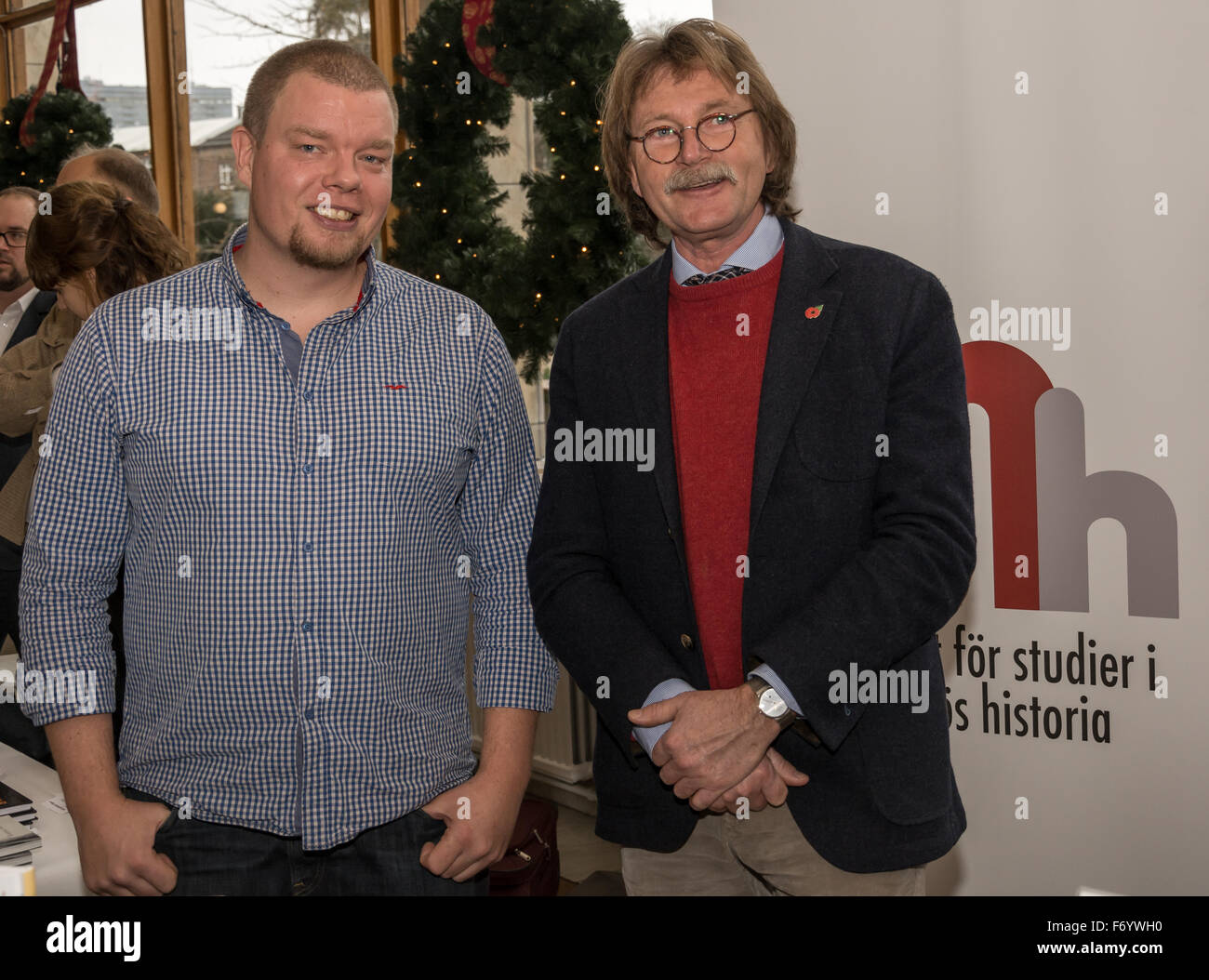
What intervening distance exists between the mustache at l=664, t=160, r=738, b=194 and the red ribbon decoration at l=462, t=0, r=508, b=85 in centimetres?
173

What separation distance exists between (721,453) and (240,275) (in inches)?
29.0

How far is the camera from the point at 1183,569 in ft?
7.16

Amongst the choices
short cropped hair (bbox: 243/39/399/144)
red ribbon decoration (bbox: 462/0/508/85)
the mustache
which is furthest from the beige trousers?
red ribbon decoration (bbox: 462/0/508/85)

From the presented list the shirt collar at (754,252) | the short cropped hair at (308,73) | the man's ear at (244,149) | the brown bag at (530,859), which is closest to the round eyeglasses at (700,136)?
the shirt collar at (754,252)

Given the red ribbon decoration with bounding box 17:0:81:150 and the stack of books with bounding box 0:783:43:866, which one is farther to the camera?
the red ribbon decoration with bounding box 17:0:81:150

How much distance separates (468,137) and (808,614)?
2369mm

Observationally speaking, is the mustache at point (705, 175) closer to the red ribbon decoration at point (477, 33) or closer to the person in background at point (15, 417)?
the person in background at point (15, 417)

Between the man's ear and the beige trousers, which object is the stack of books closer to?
the beige trousers

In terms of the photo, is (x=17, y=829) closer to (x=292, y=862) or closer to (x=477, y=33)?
(x=292, y=862)

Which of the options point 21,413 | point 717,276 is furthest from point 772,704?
point 21,413

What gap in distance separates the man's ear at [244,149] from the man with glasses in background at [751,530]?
21.5 inches

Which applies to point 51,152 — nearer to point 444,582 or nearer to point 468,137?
point 468,137

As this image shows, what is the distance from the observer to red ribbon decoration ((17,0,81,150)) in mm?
5379

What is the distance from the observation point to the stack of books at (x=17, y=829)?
150 centimetres
